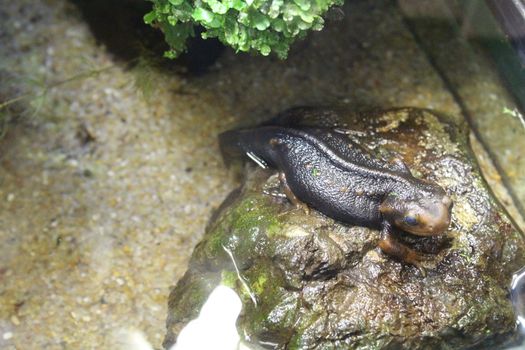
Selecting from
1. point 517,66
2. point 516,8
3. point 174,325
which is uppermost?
point 516,8

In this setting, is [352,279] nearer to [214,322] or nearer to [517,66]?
[214,322]

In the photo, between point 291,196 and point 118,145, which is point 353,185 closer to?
point 291,196

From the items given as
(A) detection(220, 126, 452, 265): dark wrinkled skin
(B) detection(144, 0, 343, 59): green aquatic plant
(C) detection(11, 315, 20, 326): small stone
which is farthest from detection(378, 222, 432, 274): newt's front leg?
(C) detection(11, 315, 20, 326): small stone

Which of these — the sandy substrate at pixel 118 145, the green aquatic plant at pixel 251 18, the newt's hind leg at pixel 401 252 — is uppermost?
the green aquatic plant at pixel 251 18

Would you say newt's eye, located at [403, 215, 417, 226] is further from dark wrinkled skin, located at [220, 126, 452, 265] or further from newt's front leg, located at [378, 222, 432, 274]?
newt's front leg, located at [378, 222, 432, 274]

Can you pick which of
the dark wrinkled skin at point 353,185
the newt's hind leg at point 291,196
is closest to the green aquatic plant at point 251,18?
the dark wrinkled skin at point 353,185

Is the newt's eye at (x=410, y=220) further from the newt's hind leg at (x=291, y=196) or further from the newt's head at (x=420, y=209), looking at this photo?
the newt's hind leg at (x=291, y=196)

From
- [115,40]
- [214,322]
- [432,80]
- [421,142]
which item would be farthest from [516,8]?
[115,40]
